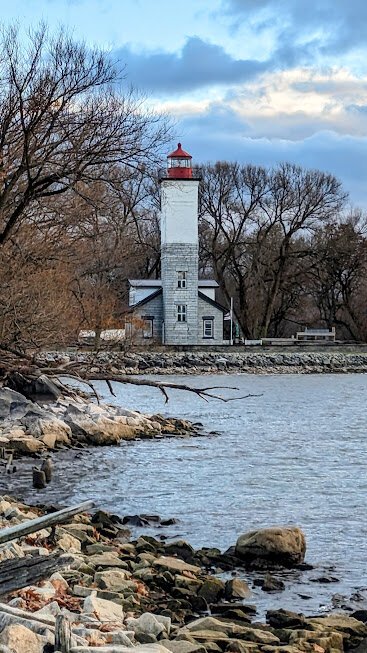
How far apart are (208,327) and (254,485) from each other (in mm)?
42018

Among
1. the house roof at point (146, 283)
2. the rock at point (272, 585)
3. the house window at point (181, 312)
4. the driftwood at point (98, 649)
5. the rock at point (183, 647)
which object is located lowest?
the rock at point (272, 585)

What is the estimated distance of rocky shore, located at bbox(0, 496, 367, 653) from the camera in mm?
6590

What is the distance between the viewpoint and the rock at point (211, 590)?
9.07 m

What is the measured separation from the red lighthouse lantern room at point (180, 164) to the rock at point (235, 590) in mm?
46179

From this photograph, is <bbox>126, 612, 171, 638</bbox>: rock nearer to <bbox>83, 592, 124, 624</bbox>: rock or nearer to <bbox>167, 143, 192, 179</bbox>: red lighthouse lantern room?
<bbox>83, 592, 124, 624</bbox>: rock

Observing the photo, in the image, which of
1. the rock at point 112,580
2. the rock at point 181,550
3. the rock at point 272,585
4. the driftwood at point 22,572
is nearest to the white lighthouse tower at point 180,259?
the rock at point 181,550

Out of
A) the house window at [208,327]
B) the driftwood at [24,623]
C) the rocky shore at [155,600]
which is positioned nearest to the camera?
the driftwood at [24,623]

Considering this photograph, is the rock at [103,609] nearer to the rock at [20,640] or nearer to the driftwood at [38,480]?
the rock at [20,640]

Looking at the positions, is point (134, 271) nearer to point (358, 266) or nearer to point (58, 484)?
point (358, 266)

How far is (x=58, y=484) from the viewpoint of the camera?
15883mm

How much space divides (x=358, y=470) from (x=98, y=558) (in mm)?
9271

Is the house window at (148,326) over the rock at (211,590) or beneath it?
over

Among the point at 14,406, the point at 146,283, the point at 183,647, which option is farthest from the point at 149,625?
the point at 146,283

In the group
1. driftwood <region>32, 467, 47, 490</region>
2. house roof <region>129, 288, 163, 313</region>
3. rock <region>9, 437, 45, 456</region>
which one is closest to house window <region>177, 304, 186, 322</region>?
house roof <region>129, 288, 163, 313</region>
